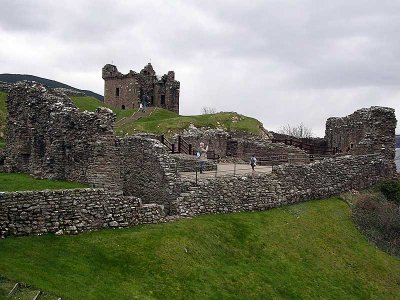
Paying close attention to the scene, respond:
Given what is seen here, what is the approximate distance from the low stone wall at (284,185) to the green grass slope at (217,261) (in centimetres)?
79

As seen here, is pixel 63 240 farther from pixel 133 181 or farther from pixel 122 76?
pixel 122 76

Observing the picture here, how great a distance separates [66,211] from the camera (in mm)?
20594

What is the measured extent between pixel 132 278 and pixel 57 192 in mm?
4430

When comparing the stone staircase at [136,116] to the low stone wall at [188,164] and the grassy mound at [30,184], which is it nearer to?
the low stone wall at [188,164]

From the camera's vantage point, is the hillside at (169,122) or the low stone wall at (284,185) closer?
the low stone wall at (284,185)

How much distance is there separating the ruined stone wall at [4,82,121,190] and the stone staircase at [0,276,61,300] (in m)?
10.8

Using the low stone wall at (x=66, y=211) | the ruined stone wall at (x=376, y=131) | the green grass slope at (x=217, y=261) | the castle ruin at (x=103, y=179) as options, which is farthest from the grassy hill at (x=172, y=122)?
the low stone wall at (x=66, y=211)

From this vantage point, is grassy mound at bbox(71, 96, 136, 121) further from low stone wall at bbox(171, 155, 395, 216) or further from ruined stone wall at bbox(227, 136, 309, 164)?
low stone wall at bbox(171, 155, 395, 216)

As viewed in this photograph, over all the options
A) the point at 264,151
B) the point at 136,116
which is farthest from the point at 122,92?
the point at 264,151

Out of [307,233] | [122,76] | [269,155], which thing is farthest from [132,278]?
[122,76]

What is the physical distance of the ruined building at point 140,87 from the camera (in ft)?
262

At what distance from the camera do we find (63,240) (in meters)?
19.9

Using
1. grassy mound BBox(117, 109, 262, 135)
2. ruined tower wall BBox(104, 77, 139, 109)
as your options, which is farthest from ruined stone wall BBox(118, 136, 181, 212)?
ruined tower wall BBox(104, 77, 139, 109)

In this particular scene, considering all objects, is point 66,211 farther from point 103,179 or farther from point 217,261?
point 217,261
